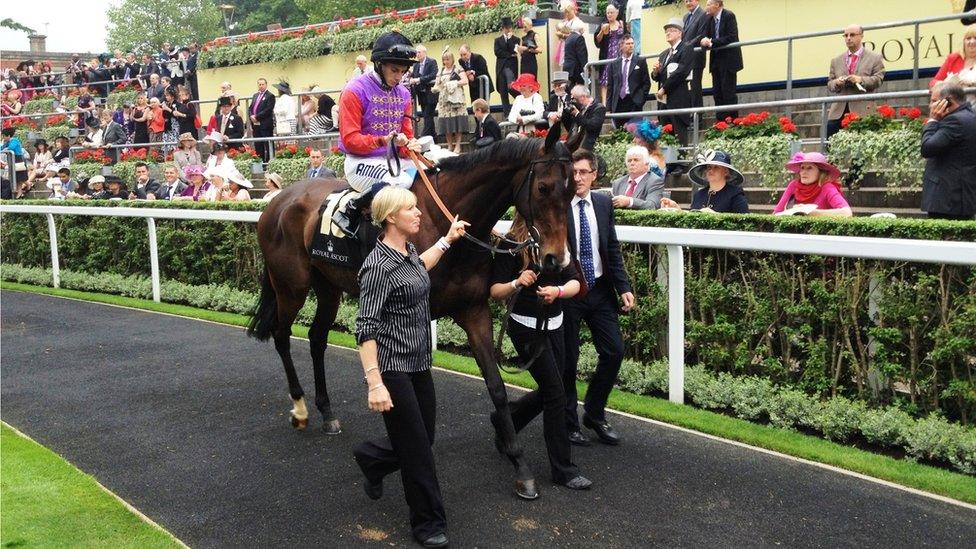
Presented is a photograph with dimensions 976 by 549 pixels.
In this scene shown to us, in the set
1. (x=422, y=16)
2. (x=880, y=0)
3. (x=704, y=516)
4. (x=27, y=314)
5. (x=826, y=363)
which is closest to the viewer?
(x=704, y=516)

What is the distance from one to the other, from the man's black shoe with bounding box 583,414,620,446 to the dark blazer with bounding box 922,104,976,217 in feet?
11.1

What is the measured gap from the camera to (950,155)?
6891 millimetres

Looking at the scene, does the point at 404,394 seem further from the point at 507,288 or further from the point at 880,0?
the point at 880,0

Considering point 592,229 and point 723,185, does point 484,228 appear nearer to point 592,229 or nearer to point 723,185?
point 592,229

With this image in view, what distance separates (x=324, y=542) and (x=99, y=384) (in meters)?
4.16

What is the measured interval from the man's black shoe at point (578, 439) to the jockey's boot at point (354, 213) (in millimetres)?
1938

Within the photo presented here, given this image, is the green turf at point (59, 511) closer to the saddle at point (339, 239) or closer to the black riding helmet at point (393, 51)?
the saddle at point (339, 239)

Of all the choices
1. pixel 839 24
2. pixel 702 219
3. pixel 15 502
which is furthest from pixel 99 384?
pixel 839 24

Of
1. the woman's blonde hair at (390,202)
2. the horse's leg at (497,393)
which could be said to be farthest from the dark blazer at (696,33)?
the woman's blonde hair at (390,202)

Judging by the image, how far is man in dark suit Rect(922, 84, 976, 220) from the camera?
6.68m

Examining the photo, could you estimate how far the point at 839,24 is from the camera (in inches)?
565

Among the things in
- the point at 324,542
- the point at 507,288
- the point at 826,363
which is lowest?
the point at 324,542

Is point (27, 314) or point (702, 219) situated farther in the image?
point (27, 314)

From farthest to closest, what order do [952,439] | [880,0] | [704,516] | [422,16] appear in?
[422,16] → [880,0] → [952,439] → [704,516]
